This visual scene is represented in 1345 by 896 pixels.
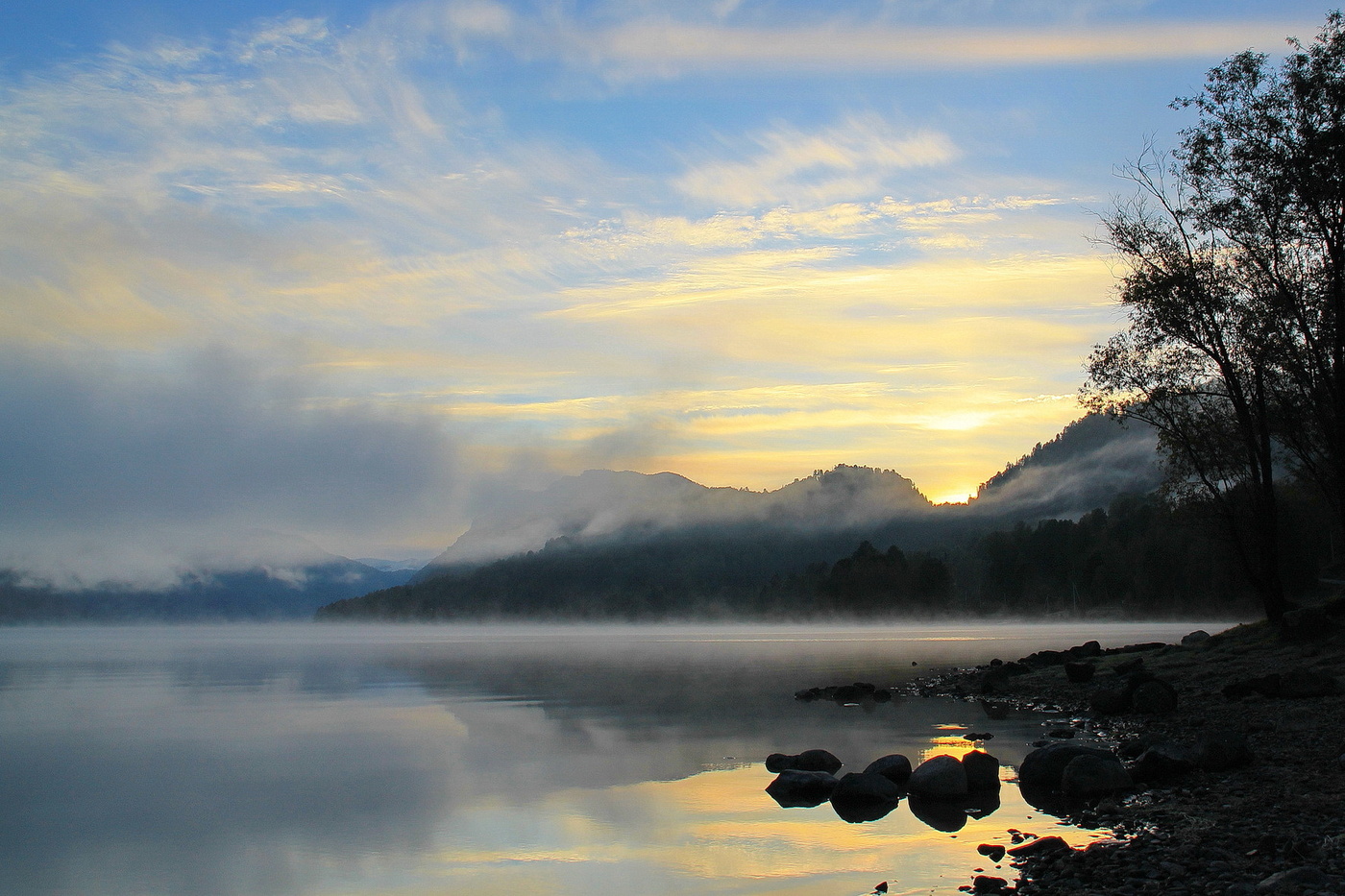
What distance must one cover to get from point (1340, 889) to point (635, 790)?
15.5 m

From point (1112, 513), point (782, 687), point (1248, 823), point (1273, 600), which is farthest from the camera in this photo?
point (1112, 513)

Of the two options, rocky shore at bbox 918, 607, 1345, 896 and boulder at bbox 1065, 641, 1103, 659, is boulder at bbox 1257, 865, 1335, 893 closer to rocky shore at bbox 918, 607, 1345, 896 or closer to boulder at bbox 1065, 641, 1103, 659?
rocky shore at bbox 918, 607, 1345, 896

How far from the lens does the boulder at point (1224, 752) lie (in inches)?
798

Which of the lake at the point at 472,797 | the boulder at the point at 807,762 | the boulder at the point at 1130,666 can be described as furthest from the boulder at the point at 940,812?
the boulder at the point at 1130,666

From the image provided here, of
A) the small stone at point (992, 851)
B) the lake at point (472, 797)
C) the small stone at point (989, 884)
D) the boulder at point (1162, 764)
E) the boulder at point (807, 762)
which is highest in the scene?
the boulder at point (1162, 764)

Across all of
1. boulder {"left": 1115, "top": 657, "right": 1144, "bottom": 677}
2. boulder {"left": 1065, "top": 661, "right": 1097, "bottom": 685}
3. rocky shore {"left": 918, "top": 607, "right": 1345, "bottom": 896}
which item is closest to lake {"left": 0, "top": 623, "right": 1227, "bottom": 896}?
rocky shore {"left": 918, "top": 607, "right": 1345, "bottom": 896}

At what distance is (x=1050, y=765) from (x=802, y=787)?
215 inches

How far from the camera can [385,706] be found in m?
45.8

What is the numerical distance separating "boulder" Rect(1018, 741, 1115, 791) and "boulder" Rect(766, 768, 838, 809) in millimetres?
4247

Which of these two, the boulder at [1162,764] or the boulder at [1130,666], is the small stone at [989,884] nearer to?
the boulder at [1162,764]

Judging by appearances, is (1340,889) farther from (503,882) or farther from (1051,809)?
(503,882)

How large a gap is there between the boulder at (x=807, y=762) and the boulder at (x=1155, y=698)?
1192cm

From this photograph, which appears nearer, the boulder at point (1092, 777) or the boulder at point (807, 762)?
the boulder at point (1092, 777)

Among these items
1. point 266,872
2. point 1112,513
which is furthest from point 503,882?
point 1112,513
